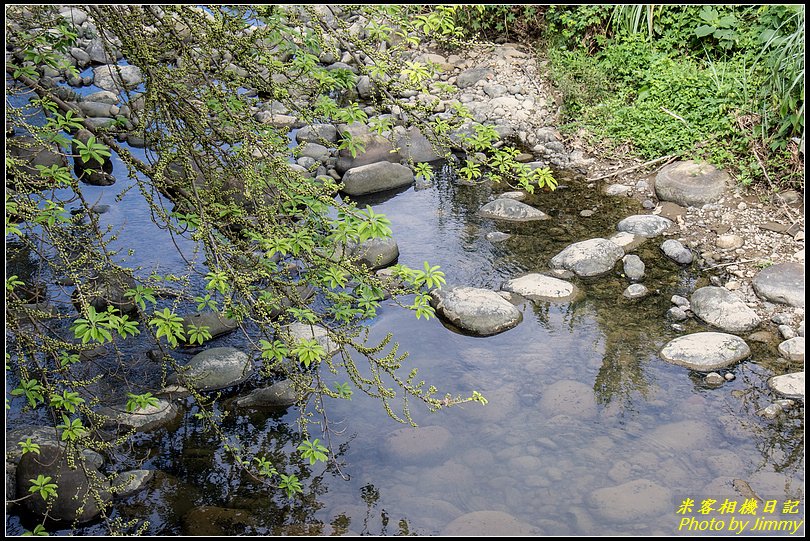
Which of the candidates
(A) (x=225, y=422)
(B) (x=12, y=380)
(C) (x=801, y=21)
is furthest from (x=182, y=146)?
(C) (x=801, y=21)

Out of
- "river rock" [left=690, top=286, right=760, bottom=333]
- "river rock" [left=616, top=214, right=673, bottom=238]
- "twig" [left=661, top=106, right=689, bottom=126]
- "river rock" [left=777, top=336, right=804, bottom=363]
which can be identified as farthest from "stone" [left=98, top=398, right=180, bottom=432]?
"twig" [left=661, top=106, right=689, bottom=126]

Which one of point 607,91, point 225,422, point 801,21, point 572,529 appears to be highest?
point 801,21

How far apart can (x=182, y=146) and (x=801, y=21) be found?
5748mm

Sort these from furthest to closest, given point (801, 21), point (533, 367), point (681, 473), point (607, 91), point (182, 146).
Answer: point (607, 91)
point (801, 21)
point (533, 367)
point (681, 473)
point (182, 146)

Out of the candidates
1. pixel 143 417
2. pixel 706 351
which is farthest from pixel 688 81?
pixel 143 417

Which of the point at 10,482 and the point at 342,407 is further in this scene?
the point at 342,407

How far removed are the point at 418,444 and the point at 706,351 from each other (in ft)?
7.04

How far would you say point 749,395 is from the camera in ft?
15.6

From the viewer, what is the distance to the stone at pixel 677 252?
20.6 ft

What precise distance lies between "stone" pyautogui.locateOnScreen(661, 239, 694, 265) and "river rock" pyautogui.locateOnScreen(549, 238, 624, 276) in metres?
0.39

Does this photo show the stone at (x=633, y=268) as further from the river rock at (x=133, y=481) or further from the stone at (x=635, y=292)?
the river rock at (x=133, y=481)

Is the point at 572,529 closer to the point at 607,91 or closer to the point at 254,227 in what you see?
the point at 254,227

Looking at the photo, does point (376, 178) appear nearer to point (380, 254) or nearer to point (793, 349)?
point (380, 254)

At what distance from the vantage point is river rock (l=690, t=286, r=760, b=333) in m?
5.41
